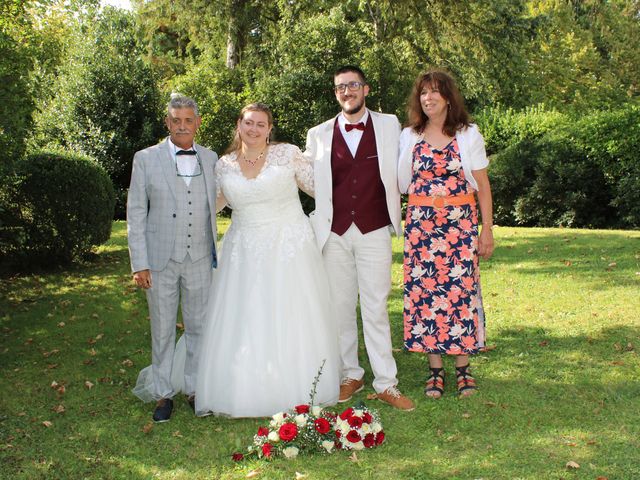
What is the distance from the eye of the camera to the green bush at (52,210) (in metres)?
10.1

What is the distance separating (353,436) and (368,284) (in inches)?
48.1

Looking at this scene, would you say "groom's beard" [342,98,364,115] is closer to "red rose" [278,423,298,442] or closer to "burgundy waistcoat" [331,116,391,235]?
"burgundy waistcoat" [331,116,391,235]

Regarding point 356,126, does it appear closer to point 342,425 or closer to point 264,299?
point 264,299

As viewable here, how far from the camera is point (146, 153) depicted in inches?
195

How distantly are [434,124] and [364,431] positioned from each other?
7.32 ft

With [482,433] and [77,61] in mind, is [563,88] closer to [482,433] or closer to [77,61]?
[77,61]

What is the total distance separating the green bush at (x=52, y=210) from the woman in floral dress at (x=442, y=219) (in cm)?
672

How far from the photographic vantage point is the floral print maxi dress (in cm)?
504

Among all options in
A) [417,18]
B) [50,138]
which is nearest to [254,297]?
[417,18]

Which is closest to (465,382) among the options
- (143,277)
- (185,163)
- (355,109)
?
(355,109)

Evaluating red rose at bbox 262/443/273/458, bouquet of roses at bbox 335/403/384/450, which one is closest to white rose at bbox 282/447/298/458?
red rose at bbox 262/443/273/458

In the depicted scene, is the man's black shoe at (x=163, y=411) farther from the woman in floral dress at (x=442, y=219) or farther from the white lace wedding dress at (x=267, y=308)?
the woman in floral dress at (x=442, y=219)

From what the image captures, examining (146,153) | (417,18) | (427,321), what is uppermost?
(417,18)

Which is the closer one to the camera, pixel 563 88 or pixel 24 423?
pixel 24 423
